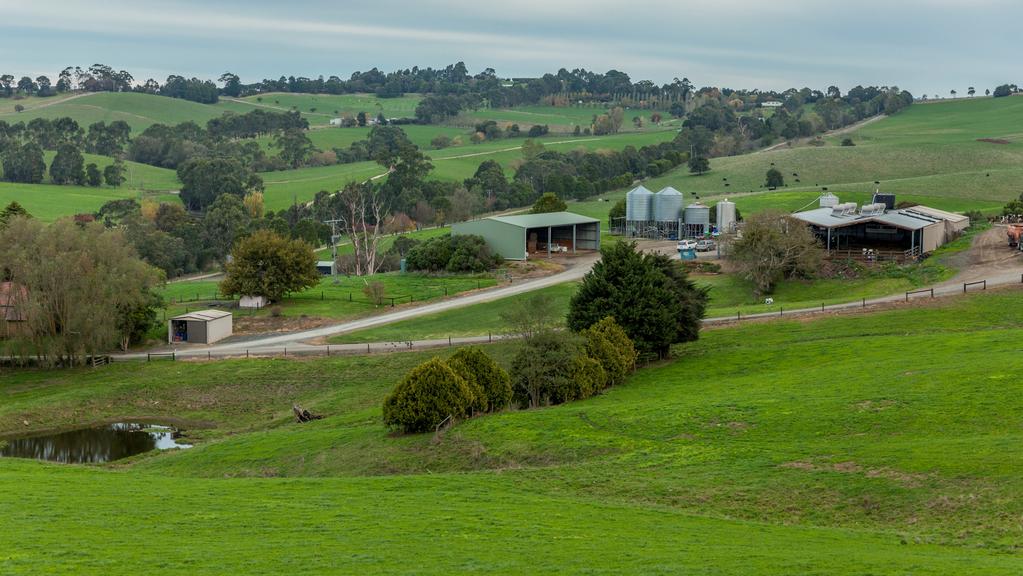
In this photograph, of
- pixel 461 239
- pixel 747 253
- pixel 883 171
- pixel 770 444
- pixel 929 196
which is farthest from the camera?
pixel 883 171

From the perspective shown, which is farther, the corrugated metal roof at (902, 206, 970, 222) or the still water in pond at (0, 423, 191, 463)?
the corrugated metal roof at (902, 206, 970, 222)

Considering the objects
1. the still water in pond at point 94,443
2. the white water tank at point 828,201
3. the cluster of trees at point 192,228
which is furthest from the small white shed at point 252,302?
the white water tank at point 828,201

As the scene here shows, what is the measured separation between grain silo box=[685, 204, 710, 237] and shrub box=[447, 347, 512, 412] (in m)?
64.6

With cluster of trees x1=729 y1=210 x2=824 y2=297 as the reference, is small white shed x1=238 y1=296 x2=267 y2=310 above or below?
below

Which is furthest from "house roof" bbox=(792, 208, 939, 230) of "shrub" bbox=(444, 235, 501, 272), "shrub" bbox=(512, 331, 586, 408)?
"shrub" bbox=(512, 331, 586, 408)

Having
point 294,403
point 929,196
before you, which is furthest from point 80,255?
point 929,196

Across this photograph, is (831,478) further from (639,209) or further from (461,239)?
(639,209)

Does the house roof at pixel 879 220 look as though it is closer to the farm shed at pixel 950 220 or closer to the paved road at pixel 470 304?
the farm shed at pixel 950 220

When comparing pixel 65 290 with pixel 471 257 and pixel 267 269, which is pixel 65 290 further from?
pixel 471 257

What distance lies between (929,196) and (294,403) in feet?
291

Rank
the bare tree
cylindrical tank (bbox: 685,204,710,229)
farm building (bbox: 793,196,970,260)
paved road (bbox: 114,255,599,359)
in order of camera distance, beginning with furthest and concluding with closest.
→ cylindrical tank (bbox: 685,204,710,229)
the bare tree
farm building (bbox: 793,196,970,260)
paved road (bbox: 114,255,599,359)

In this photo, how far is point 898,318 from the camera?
56188 millimetres

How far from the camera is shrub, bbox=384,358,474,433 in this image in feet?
131

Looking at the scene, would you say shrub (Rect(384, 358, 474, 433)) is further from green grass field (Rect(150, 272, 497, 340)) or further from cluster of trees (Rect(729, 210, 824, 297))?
cluster of trees (Rect(729, 210, 824, 297))
